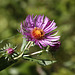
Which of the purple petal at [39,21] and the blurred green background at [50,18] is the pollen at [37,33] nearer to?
the purple petal at [39,21]

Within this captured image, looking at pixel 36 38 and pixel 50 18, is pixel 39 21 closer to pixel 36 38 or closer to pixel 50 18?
pixel 36 38

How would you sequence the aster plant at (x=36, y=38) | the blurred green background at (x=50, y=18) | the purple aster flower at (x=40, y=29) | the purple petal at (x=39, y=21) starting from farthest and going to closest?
1. the blurred green background at (x=50, y=18)
2. the purple petal at (x=39, y=21)
3. the purple aster flower at (x=40, y=29)
4. the aster plant at (x=36, y=38)

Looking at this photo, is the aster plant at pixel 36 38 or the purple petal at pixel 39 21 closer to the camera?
the aster plant at pixel 36 38

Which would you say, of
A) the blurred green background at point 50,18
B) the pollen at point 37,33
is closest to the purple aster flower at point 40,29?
the pollen at point 37,33

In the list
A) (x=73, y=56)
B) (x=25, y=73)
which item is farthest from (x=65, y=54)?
(x=25, y=73)

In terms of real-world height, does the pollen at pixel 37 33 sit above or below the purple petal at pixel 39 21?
below

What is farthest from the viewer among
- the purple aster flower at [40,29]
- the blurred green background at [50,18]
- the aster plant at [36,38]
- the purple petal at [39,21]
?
the blurred green background at [50,18]

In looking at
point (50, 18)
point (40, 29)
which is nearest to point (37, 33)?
point (40, 29)

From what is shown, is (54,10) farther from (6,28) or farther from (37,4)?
(6,28)
